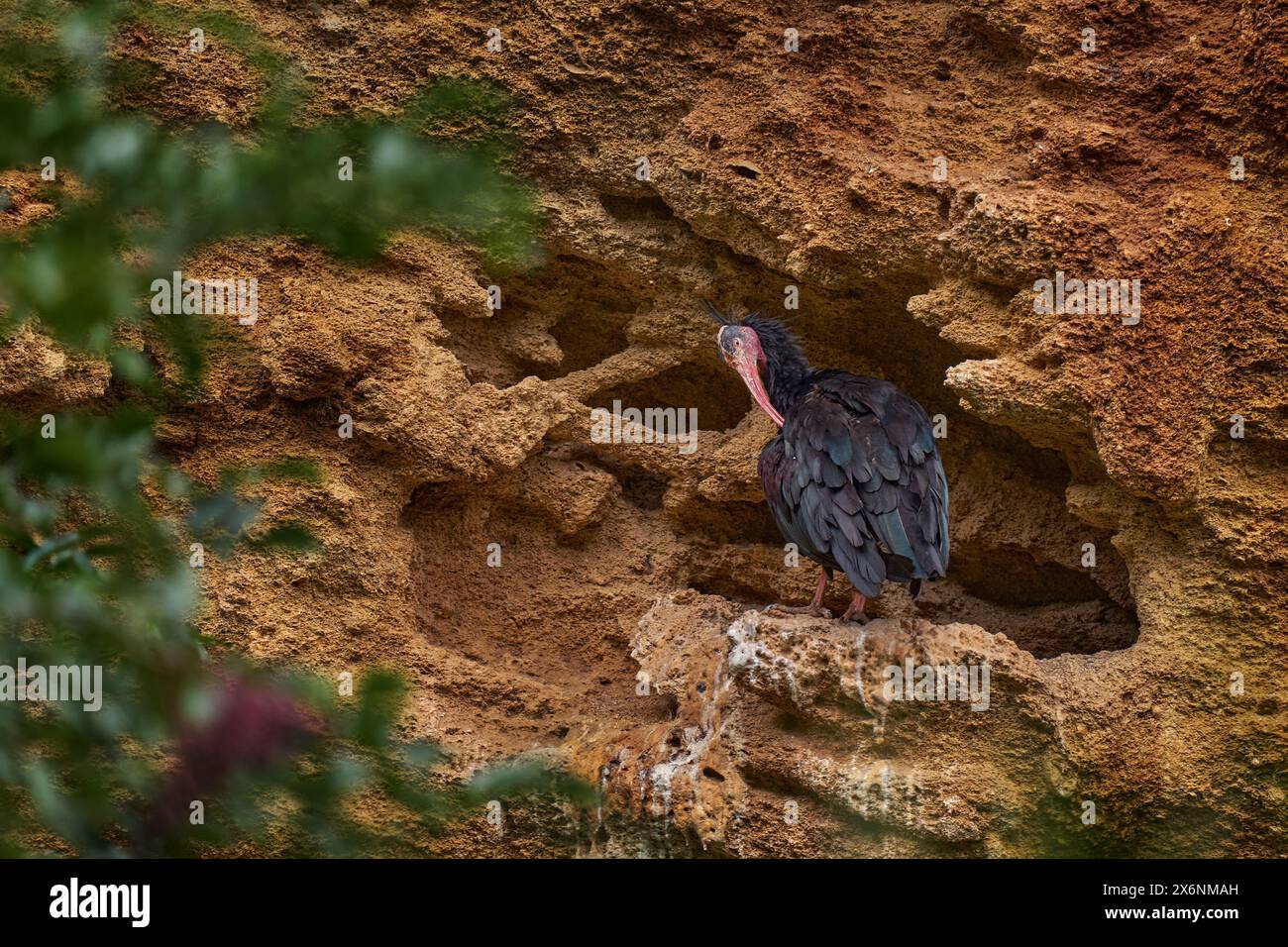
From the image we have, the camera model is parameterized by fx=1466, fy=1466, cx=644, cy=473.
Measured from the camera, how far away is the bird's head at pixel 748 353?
18.9 feet

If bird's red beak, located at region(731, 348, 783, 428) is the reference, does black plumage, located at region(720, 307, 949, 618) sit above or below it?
below

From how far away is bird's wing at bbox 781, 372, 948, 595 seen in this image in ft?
16.9

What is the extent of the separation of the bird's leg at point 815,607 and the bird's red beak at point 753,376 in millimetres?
630

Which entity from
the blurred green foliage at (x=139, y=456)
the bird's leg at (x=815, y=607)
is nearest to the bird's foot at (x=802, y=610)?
the bird's leg at (x=815, y=607)

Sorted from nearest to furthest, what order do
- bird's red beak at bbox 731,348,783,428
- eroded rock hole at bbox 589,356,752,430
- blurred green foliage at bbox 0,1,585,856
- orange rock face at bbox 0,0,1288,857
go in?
blurred green foliage at bbox 0,1,585,856 < orange rock face at bbox 0,0,1288,857 < bird's red beak at bbox 731,348,783,428 < eroded rock hole at bbox 589,356,752,430

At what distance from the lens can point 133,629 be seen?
2.23m

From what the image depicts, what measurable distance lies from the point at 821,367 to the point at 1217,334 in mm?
1672

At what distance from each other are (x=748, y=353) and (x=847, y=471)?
75 cm

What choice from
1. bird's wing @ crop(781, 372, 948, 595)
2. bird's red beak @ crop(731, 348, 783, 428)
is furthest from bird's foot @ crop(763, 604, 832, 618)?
bird's red beak @ crop(731, 348, 783, 428)

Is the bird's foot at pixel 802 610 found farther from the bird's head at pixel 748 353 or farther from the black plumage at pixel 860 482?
the bird's head at pixel 748 353

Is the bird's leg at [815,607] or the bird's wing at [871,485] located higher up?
the bird's wing at [871,485]

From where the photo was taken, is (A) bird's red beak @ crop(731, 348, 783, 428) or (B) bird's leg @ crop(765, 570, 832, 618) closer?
(B) bird's leg @ crop(765, 570, 832, 618)

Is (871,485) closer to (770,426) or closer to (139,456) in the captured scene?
(770,426)

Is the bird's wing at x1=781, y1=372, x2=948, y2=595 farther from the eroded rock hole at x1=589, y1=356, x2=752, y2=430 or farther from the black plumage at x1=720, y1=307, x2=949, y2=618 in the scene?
the eroded rock hole at x1=589, y1=356, x2=752, y2=430
